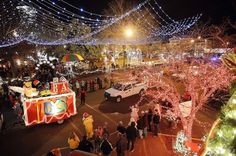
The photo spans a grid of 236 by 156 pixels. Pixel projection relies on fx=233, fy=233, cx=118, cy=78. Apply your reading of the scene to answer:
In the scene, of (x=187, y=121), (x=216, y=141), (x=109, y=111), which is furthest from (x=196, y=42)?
(x=216, y=141)

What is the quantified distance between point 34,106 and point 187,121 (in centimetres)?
792

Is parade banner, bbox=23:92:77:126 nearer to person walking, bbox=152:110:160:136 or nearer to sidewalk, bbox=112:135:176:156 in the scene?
sidewalk, bbox=112:135:176:156

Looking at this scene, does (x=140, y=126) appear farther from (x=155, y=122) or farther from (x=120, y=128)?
(x=120, y=128)

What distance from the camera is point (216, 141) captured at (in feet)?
11.2

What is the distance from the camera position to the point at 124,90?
1869cm

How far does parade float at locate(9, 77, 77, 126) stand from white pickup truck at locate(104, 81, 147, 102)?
4757mm

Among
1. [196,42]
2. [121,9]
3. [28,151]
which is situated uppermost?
[121,9]

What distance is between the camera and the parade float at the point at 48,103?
12.5m

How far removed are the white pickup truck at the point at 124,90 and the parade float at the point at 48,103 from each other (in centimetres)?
476

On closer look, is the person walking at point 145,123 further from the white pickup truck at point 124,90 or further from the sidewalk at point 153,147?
the white pickup truck at point 124,90

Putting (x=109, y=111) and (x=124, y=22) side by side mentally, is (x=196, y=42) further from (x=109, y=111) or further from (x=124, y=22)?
(x=124, y=22)

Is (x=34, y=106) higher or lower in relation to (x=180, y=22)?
lower

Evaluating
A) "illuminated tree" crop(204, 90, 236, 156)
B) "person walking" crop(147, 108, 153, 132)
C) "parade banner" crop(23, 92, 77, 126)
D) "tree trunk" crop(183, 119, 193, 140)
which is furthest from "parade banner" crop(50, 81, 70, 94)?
"illuminated tree" crop(204, 90, 236, 156)

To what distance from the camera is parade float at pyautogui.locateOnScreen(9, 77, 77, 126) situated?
12.5 m
